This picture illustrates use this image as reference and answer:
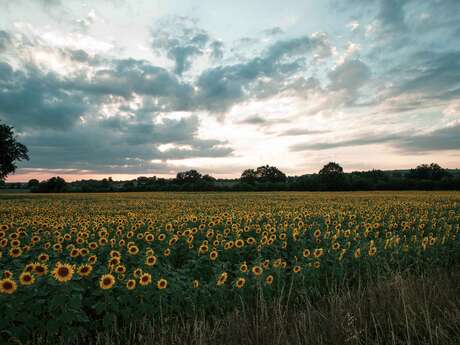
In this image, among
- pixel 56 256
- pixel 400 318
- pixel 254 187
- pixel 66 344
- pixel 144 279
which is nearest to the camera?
pixel 66 344

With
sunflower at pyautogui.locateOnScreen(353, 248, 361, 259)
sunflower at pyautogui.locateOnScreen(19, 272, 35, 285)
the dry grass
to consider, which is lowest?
the dry grass

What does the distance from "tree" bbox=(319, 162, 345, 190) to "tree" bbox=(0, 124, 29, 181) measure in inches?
2218

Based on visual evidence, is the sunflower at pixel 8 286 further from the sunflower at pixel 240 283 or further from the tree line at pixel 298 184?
the tree line at pixel 298 184

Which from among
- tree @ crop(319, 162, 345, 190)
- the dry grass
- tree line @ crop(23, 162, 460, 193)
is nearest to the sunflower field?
the dry grass

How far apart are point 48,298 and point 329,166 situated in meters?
93.1

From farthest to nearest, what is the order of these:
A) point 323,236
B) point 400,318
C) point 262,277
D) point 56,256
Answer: point 323,236, point 56,256, point 262,277, point 400,318

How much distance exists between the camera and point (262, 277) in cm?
539

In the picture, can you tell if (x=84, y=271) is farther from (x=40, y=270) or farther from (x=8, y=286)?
(x=8, y=286)

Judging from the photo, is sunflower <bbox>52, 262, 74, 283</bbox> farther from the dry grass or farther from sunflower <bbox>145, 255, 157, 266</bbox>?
sunflower <bbox>145, 255, 157, 266</bbox>

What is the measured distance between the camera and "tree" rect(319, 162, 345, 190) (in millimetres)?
77012

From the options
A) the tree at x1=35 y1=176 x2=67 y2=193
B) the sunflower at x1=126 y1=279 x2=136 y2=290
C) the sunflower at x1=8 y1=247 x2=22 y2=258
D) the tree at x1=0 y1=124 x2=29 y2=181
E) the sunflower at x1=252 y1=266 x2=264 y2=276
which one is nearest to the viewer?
the sunflower at x1=126 y1=279 x2=136 y2=290

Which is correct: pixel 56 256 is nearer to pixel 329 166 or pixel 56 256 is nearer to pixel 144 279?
pixel 144 279

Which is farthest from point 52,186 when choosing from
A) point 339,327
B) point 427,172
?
point 427,172

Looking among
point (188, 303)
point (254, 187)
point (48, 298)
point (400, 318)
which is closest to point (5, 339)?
point (48, 298)
